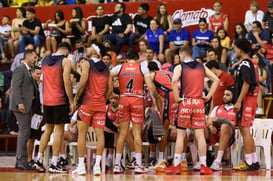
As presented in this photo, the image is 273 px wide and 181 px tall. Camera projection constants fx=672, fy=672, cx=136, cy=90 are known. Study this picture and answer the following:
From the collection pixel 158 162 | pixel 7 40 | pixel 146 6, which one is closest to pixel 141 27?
pixel 146 6

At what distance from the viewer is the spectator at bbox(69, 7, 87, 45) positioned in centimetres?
1953

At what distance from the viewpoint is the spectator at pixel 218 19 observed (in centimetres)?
1848

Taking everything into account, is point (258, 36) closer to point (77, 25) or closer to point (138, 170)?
point (77, 25)

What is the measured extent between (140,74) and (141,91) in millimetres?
318

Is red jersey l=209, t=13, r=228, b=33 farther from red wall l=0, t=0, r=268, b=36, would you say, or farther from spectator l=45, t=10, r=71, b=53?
spectator l=45, t=10, r=71, b=53

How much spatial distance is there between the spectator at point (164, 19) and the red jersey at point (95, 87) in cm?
702

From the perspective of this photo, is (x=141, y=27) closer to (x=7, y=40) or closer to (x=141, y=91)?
(x=7, y=40)

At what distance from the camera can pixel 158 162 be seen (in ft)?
43.0

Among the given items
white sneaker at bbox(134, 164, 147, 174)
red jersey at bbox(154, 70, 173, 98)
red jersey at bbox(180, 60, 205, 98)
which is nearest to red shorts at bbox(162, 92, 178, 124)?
red jersey at bbox(154, 70, 173, 98)

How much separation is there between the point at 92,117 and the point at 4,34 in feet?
32.0

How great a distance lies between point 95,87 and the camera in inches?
464

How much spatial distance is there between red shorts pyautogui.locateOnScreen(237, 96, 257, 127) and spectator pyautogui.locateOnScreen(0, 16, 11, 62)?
9759mm

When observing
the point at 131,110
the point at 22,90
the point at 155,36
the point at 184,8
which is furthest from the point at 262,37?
the point at 22,90

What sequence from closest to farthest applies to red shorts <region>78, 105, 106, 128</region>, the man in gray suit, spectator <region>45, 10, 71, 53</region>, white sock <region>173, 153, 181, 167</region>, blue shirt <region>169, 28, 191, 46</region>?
red shorts <region>78, 105, 106, 128</region> → white sock <region>173, 153, 181, 167</region> → the man in gray suit → blue shirt <region>169, 28, 191, 46</region> → spectator <region>45, 10, 71, 53</region>
